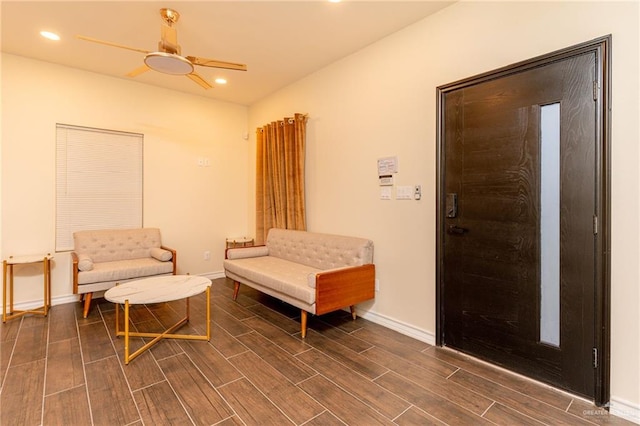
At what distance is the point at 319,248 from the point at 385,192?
101cm

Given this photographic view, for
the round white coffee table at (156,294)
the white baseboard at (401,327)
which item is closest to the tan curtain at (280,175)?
the white baseboard at (401,327)

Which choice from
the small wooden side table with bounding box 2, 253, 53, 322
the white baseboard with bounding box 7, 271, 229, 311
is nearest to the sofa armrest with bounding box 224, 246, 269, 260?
the white baseboard with bounding box 7, 271, 229, 311

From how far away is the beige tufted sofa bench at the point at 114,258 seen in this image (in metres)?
3.26

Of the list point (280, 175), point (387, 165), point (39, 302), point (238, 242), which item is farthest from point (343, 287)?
point (39, 302)

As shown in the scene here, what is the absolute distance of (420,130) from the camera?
9.11ft

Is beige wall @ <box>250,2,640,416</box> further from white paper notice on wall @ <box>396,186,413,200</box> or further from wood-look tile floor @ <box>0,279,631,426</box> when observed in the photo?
wood-look tile floor @ <box>0,279,631,426</box>

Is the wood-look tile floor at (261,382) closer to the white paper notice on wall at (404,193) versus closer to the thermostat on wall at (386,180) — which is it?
the white paper notice on wall at (404,193)

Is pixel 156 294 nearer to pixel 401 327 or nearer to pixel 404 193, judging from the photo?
pixel 401 327

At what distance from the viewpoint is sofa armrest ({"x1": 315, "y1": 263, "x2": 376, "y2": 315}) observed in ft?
8.97

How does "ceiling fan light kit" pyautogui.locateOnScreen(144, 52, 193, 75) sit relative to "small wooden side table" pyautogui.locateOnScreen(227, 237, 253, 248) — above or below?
above

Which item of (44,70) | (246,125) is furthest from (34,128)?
(246,125)

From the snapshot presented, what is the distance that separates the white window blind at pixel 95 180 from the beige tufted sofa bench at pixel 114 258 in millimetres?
175

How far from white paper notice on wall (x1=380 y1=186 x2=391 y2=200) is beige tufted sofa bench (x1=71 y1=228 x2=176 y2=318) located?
2.61 meters

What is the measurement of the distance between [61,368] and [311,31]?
3425 mm
